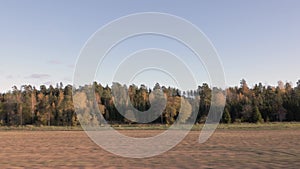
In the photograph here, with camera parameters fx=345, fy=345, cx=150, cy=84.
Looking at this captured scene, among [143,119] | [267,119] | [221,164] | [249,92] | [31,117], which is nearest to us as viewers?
[221,164]

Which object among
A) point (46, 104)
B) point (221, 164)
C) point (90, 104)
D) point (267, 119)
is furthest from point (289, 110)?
point (221, 164)

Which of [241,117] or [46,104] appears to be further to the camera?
[46,104]

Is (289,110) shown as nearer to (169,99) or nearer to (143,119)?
(169,99)

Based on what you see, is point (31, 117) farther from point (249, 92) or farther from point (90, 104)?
point (249, 92)

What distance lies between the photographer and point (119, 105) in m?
93.3

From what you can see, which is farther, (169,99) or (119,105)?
(119,105)

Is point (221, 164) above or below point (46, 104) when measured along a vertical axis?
below

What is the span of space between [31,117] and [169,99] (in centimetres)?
4086

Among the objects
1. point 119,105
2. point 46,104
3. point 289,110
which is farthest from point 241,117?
point 46,104

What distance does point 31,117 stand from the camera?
98.5 m

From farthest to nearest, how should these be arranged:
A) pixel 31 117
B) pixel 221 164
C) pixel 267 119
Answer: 1. pixel 31 117
2. pixel 267 119
3. pixel 221 164

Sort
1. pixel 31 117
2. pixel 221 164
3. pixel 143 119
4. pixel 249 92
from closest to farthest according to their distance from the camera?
1. pixel 221 164
2. pixel 143 119
3. pixel 31 117
4. pixel 249 92

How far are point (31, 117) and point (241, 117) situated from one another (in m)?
58.0

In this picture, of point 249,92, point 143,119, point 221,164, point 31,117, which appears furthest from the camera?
point 249,92
